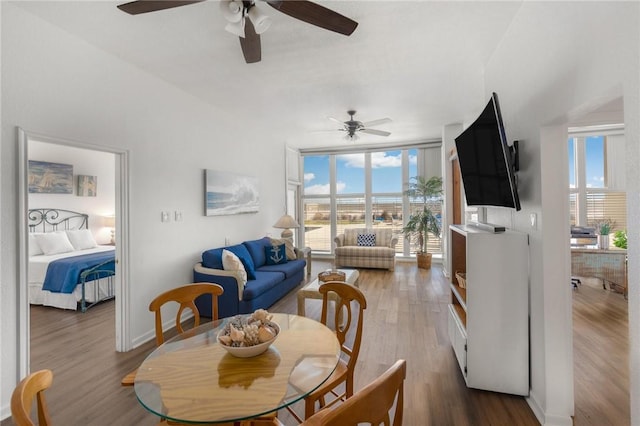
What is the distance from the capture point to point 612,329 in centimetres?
313

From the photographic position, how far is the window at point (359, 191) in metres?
7.16

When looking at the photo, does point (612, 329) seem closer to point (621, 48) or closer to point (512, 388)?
point (512, 388)

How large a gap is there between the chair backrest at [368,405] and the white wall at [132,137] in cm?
263

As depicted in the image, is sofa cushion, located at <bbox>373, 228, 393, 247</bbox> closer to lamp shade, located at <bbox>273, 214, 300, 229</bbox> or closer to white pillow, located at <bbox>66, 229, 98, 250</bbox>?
lamp shade, located at <bbox>273, 214, 300, 229</bbox>

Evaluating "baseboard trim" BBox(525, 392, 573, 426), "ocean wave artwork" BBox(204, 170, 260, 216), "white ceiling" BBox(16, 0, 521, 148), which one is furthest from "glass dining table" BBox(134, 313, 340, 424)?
"ocean wave artwork" BBox(204, 170, 260, 216)

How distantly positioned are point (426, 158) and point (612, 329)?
182 inches

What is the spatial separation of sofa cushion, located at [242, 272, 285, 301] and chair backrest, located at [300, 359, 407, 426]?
2.81 metres

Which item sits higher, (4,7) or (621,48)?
(4,7)

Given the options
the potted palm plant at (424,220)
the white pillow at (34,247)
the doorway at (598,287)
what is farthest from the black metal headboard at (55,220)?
the doorway at (598,287)

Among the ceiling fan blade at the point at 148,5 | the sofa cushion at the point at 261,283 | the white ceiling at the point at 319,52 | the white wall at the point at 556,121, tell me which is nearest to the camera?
the white wall at the point at 556,121

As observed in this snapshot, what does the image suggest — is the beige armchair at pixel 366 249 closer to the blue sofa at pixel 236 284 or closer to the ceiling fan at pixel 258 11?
the blue sofa at pixel 236 284

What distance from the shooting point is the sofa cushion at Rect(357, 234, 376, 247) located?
6840 mm

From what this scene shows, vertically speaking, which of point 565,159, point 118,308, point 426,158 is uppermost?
point 426,158

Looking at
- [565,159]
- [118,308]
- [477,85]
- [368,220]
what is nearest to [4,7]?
[118,308]
